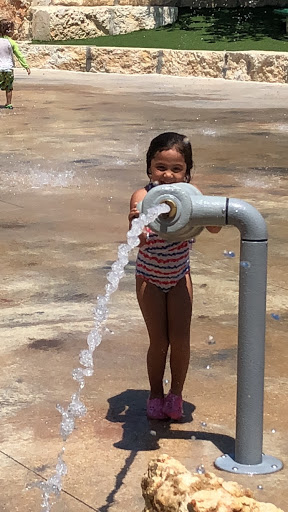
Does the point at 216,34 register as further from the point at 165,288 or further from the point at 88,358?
the point at 88,358

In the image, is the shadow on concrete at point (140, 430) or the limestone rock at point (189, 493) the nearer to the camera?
the limestone rock at point (189, 493)

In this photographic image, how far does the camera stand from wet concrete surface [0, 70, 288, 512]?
10.8 feet

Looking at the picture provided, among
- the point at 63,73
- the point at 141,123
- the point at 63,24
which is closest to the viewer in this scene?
the point at 141,123

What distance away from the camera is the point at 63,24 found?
2511 cm

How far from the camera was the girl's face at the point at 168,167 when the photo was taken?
3.45m

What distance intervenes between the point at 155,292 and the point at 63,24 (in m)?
22.5

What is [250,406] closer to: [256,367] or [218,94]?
[256,367]

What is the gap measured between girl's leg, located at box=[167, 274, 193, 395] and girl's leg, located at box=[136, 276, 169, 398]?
0.03m

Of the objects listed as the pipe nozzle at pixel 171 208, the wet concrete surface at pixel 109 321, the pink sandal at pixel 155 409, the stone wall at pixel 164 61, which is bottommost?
the stone wall at pixel 164 61

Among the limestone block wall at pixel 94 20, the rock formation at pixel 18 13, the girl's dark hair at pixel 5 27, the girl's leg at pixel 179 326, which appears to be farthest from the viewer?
the rock formation at pixel 18 13

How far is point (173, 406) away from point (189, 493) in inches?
48.8

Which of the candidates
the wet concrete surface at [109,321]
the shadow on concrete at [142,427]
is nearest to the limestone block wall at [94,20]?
the wet concrete surface at [109,321]

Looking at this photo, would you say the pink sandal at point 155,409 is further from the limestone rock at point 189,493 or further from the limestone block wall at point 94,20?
the limestone block wall at point 94,20

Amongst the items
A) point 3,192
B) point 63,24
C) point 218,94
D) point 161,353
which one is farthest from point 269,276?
point 63,24
